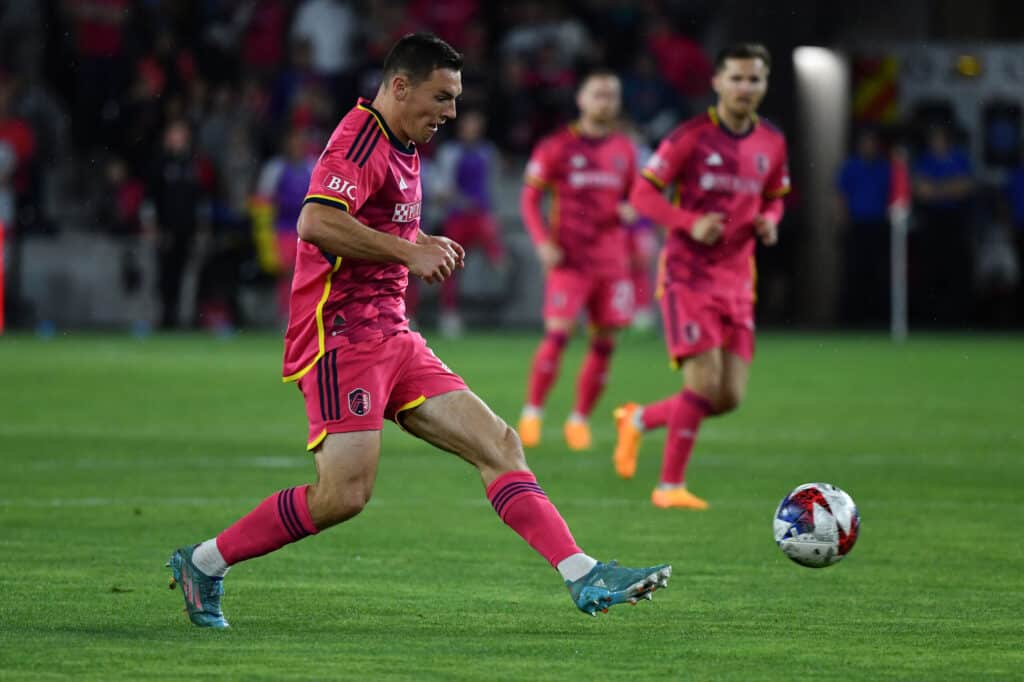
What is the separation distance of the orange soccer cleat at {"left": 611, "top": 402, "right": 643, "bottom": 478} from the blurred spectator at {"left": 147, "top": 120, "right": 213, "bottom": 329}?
13745mm

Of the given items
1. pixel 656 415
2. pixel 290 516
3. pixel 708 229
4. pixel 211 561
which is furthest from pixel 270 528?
pixel 656 415

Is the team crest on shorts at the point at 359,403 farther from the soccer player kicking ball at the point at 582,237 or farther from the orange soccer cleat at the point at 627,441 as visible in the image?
the soccer player kicking ball at the point at 582,237

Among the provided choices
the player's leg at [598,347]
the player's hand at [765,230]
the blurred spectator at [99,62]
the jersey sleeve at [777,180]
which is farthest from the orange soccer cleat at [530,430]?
the blurred spectator at [99,62]

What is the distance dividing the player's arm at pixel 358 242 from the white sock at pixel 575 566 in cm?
98

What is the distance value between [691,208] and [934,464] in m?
2.73

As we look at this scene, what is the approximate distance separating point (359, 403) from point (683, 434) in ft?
13.1

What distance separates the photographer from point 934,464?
489 inches

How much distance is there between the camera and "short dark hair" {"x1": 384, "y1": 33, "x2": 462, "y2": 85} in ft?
22.5

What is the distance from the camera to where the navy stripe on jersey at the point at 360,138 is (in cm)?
673

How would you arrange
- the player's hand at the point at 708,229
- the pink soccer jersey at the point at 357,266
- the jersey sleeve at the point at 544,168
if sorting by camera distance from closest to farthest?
1. the pink soccer jersey at the point at 357,266
2. the player's hand at the point at 708,229
3. the jersey sleeve at the point at 544,168

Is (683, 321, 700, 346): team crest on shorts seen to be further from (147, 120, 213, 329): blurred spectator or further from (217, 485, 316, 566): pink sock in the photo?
(147, 120, 213, 329): blurred spectator

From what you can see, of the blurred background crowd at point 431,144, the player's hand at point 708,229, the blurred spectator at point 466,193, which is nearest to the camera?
the player's hand at point 708,229

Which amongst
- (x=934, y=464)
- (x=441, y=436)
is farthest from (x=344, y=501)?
(x=934, y=464)

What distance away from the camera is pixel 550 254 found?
1377 centimetres
